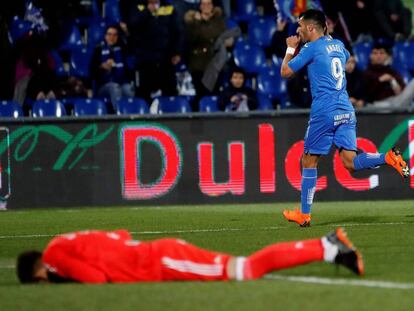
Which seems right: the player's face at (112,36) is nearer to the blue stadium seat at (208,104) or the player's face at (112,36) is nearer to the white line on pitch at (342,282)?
the blue stadium seat at (208,104)

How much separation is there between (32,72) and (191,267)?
11.9m

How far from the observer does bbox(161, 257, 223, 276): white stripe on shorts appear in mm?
7832

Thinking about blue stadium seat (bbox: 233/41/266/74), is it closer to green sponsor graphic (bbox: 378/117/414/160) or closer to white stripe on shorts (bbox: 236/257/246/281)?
green sponsor graphic (bbox: 378/117/414/160)

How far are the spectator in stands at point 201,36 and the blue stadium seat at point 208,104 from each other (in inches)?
26.5

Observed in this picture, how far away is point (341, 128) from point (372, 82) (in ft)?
21.1

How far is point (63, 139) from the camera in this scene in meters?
17.3

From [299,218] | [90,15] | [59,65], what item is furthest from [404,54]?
[299,218]

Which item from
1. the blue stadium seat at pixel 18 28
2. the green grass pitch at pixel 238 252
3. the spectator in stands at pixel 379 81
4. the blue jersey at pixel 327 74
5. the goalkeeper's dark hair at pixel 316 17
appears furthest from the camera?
the blue stadium seat at pixel 18 28

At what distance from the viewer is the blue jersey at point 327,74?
41.3 feet

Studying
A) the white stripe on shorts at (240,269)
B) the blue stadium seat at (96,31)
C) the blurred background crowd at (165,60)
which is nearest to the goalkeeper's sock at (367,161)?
the blurred background crowd at (165,60)

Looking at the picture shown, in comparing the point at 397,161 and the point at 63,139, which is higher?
the point at 63,139

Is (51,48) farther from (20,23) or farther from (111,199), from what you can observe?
(111,199)

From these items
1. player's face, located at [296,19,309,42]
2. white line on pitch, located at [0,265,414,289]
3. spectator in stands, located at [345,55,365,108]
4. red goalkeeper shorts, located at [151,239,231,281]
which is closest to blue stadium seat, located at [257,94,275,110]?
spectator in stands, located at [345,55,365,108]

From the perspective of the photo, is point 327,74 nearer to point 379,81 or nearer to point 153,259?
point 153,259
